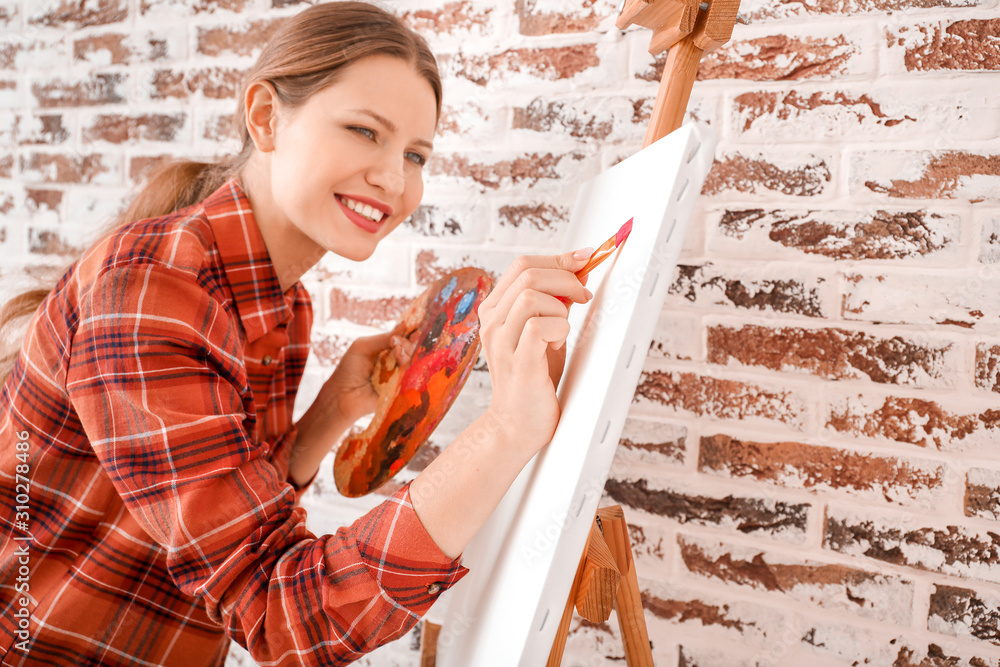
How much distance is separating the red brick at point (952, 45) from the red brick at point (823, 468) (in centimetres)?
54

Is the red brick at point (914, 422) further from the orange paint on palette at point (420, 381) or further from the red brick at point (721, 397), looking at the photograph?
the orange paint on palette at point (420, 381)

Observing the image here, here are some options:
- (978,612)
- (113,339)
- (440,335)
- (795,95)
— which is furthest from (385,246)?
(978,612)

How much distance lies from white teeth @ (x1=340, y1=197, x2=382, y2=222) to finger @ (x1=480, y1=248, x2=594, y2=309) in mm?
335

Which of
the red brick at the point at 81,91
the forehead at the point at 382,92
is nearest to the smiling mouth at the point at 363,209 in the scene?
the forehead at the point at 382,92

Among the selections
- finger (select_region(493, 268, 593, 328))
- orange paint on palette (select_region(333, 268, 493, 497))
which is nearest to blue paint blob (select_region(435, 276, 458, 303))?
orange paint on palette (select_region(333, 268, 493, 497))

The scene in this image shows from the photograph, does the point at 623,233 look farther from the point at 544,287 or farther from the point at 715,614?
the point at 715,614

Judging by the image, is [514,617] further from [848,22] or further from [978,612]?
[848,22]

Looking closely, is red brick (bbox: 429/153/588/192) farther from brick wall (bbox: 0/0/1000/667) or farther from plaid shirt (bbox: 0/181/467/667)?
plaid shirt (bbox: 0/181/467/667)

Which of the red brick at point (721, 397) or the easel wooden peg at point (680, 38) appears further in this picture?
the red brick at point (721, 397)

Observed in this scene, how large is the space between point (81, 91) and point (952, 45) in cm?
167

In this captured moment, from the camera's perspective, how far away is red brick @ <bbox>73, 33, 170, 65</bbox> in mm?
1352

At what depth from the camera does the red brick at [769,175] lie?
3.01 feet

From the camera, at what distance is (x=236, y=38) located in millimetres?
1276

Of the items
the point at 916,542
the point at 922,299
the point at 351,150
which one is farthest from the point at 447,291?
the point at 916,542
